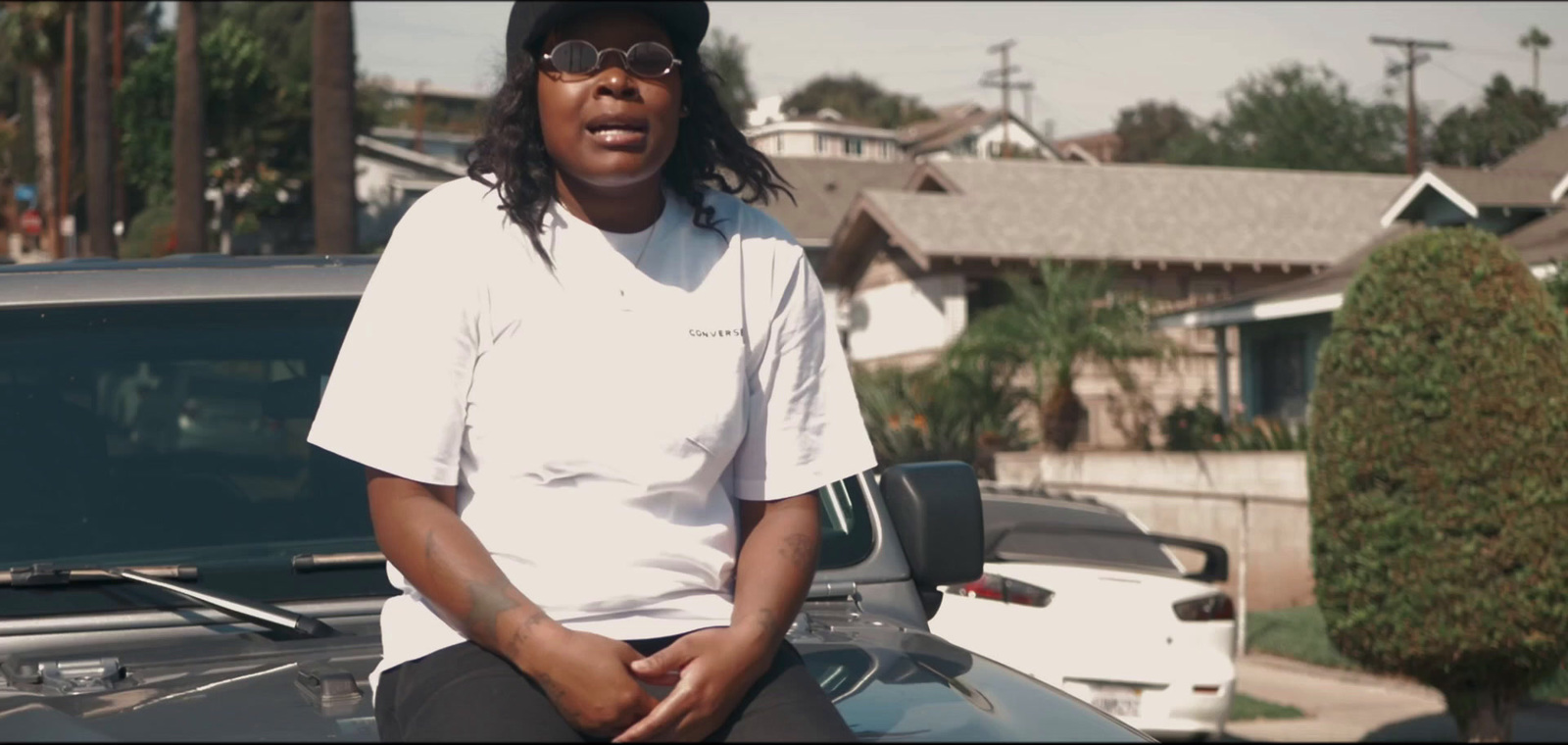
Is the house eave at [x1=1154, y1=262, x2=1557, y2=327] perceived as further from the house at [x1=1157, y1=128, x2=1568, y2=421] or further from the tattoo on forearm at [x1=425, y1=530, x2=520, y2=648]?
the tattoo on forearm at [x1=425, y1=530, x2=520, y2=648]

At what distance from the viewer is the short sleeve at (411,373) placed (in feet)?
8.32

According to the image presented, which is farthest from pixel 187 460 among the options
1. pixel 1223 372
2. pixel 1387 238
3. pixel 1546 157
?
pixel 1223 372

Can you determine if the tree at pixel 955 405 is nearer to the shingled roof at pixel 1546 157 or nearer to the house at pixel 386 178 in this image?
the shingled roof at pixel 1546 157

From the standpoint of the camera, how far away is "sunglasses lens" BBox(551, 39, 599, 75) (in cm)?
272

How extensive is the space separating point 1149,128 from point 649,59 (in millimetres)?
113039

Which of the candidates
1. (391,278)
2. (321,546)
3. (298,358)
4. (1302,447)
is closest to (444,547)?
(391,278)

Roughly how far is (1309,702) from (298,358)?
1102cm

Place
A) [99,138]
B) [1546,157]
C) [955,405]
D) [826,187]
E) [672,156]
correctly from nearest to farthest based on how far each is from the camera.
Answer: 1. [672,156]
2. [1546,157]
3. [955,405]
4. [99,138]
5. [826,187]

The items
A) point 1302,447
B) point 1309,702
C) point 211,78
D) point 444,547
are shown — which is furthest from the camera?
point 211,78

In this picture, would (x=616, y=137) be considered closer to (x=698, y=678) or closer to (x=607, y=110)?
(x=607, y=110)

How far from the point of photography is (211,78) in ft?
196

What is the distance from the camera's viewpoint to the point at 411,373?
2.55 metres

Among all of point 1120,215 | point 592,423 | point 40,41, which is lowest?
point 592,423

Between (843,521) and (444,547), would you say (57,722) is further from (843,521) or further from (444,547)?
(843,521)
